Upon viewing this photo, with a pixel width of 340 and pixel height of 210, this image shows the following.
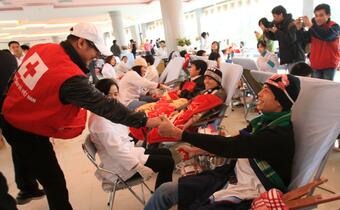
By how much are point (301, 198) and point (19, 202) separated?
7.77 ft

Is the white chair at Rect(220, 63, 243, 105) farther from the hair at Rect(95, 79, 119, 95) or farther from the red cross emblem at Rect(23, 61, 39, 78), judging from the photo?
the red cross emblem at Rect(23, 61, 39, 78)

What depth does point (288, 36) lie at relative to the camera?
314cm

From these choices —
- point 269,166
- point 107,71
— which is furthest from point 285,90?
point 107,71

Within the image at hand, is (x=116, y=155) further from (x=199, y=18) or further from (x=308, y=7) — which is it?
(x=199, y=18)

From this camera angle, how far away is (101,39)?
1528mm

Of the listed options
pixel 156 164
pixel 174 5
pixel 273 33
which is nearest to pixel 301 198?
pixel 156 164

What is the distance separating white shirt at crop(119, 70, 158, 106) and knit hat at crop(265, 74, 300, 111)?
2.29m

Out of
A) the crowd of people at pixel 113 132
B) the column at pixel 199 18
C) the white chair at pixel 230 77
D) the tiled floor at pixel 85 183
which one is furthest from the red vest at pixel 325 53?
the column at pixel 199 18

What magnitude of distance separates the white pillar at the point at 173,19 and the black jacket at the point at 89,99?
5.92 meters

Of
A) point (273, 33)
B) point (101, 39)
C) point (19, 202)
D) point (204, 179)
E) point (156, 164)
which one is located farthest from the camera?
point (273, 33)

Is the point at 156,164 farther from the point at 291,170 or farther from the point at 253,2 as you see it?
the point at 253,2

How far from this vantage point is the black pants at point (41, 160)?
63.2 inches

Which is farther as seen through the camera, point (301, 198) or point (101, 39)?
point (101, 39)

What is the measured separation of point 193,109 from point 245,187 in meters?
1.17
